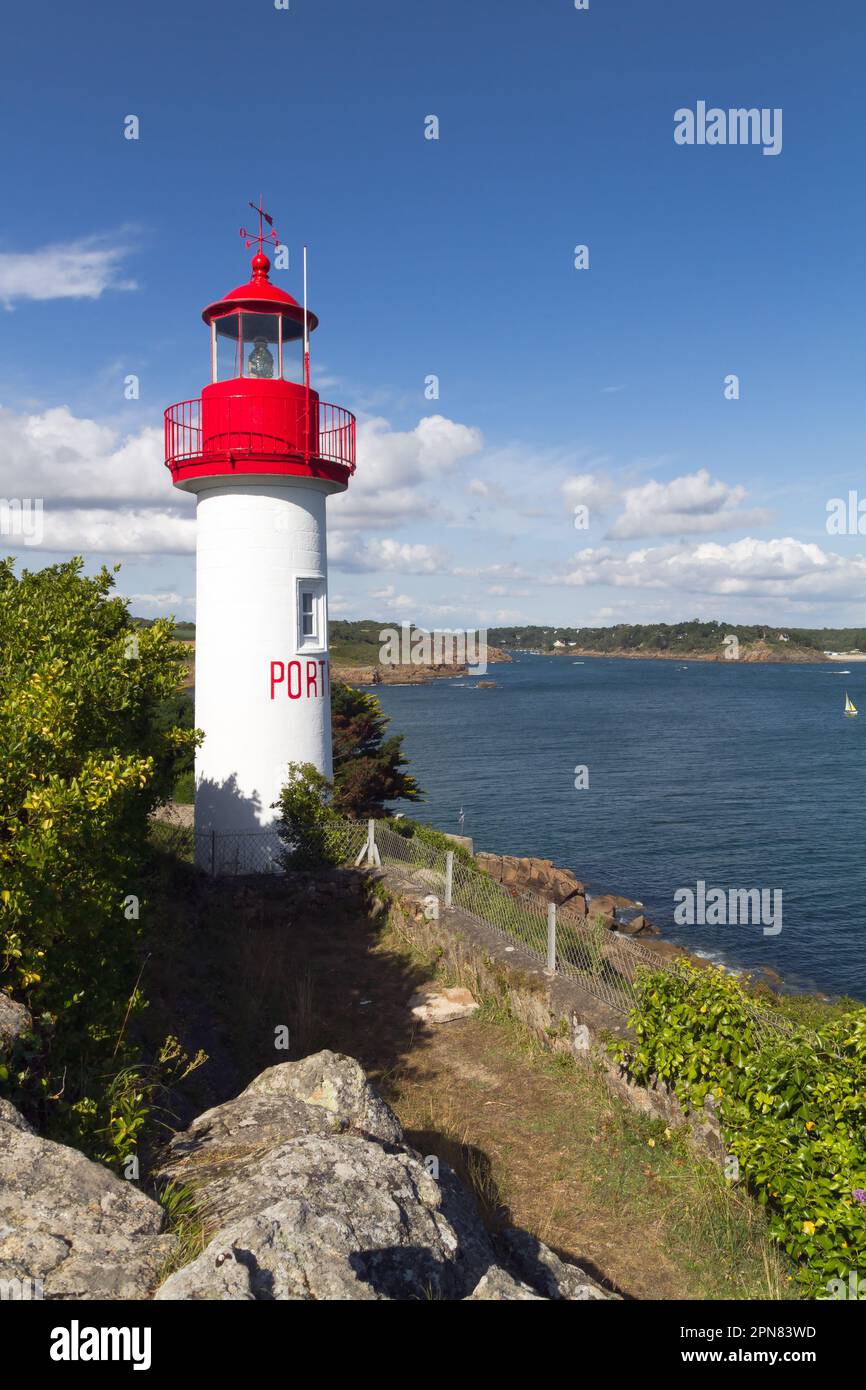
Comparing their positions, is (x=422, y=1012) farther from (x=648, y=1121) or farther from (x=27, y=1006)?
(x=27, y=1006)

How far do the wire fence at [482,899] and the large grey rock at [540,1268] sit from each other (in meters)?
2.75

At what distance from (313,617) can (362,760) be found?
34.6 ft

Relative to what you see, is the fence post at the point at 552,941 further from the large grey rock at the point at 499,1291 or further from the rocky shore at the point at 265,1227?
the large grey rock at the point at 499,1291

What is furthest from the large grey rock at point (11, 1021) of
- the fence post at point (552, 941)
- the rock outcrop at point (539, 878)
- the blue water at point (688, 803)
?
the blue water at point (688, 803)

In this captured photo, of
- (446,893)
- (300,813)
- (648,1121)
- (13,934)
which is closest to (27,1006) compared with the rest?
(13,934)

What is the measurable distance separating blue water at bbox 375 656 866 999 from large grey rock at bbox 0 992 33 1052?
21473 millimetres

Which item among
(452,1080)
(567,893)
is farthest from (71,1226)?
(567,893)

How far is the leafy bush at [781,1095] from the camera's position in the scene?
235 inches

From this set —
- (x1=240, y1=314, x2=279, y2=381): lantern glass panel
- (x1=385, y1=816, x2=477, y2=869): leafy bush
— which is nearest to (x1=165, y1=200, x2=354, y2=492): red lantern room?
(x1=240, y1=314, x2=279, y2=381): lantern glass panel

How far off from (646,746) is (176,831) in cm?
5365

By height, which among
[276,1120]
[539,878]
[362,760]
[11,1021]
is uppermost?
[11,1021]

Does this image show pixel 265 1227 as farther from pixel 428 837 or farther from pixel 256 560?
pixel 428 837

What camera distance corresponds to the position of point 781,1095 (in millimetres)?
6785
